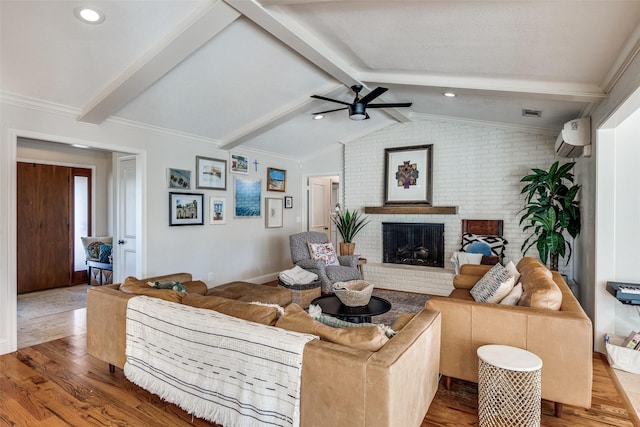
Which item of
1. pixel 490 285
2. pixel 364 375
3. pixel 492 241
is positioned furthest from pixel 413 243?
pixel 364 375

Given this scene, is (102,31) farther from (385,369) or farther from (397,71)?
(385,369)

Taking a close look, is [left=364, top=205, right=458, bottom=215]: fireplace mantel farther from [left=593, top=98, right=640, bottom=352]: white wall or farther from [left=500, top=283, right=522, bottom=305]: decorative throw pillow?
[left=500, top=283, right=522, bottom=305]: decorative throw pillow

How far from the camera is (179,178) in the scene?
4730 mm

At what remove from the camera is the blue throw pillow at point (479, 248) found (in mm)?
5016

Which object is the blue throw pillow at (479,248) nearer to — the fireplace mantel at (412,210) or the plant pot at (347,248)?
the fireplace mantel at (412,210)

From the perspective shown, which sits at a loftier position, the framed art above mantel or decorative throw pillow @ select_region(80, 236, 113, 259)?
the framed art above mantel

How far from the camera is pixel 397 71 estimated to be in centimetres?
367

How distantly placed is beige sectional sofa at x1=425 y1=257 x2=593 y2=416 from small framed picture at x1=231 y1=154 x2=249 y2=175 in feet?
13.4

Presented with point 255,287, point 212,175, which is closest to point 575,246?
point 255,287

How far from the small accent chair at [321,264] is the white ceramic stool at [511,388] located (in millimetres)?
2751

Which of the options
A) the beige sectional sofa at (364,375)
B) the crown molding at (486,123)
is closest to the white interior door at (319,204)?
the crown molding at (486,123)

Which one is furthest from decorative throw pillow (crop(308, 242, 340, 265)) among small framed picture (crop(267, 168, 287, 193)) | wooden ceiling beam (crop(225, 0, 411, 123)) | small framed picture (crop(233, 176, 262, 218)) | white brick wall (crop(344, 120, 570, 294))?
wooden ceiling beam (crop(225, 0, 411, 123))

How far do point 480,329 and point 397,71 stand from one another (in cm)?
270

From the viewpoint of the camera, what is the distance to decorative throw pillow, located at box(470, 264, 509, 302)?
276 centimetres
